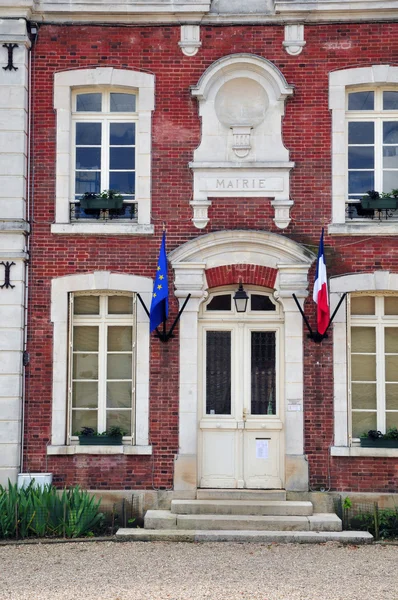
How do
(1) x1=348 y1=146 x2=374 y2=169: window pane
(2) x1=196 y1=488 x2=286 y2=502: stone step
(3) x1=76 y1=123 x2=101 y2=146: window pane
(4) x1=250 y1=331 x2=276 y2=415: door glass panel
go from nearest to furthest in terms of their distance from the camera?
1. (2) x1=196 y1=488 x2=286 y2=502: stone step
2. (4) x1=250 y1=331 x2=276 y2=415: door glass panel
3. (1) x1=348 y1=146 x2=374 y2=169: window pane
4. (3) x1=76 y1=123 x2=101 y2=146: window pane

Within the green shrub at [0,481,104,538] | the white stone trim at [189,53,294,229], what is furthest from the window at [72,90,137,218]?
the green shrub at [0,481,104,538]

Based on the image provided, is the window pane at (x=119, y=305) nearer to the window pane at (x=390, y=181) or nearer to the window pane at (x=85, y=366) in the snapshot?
the window pane at (x=85, y=366)

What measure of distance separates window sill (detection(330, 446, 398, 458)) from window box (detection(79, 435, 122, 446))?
293cm

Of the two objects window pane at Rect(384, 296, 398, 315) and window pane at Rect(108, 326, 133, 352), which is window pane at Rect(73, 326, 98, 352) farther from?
window pane at Rect(384, 296, 398, 315)

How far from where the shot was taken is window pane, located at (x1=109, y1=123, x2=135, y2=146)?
1177 centimetres

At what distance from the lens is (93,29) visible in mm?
11742

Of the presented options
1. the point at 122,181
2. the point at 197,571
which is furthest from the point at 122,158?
the point at 197,571

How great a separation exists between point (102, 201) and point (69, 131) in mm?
1163

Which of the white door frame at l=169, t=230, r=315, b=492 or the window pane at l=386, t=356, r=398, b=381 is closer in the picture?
the white door frame at l=169, t=230, r=315, b=492

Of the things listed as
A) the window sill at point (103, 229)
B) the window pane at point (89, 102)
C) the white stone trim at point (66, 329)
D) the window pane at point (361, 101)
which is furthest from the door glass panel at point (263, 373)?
the window pane at point (89, 102)

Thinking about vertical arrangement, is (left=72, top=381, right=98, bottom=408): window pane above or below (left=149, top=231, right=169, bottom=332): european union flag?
below

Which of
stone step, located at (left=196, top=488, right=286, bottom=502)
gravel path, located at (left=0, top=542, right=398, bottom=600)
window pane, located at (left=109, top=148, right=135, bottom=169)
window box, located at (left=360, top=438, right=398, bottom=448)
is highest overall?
window pane, located at (left=109, top=148, right=135, bottom=169)

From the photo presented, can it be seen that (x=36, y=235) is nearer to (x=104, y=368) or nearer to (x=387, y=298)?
(x=104, y=368)

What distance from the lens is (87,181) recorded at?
11766mm
